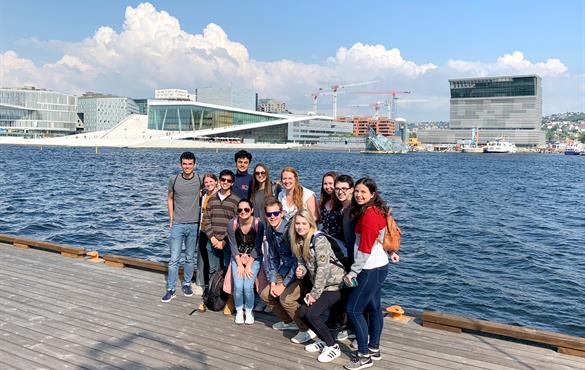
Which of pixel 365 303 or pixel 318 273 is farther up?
pixel 318 273

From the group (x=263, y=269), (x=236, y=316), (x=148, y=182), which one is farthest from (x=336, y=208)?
(x=148, y=182)

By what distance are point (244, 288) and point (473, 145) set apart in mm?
164779

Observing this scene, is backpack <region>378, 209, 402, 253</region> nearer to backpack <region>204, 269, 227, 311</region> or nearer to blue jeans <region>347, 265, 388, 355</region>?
blue jeans <region>347, 265, 388, 355</region>

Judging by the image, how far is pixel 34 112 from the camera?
12544cm

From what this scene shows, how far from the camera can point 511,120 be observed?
16712cm

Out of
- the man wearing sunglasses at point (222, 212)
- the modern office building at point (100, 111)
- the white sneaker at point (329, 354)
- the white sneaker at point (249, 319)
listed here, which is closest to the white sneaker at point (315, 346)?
the white sneaker at point (329, 354)

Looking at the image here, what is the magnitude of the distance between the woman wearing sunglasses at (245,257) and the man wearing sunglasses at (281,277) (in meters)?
0.20

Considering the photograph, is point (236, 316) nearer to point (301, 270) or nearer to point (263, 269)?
point (263, 269)

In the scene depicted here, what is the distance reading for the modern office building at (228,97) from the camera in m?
145

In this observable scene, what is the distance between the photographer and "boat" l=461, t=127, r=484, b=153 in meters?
149

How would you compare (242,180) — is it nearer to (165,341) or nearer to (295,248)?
(295,248)

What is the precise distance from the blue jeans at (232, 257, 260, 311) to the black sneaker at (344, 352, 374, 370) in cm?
144

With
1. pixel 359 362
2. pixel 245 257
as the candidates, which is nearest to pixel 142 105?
pixel 245 257

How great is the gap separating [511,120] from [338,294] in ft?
595
